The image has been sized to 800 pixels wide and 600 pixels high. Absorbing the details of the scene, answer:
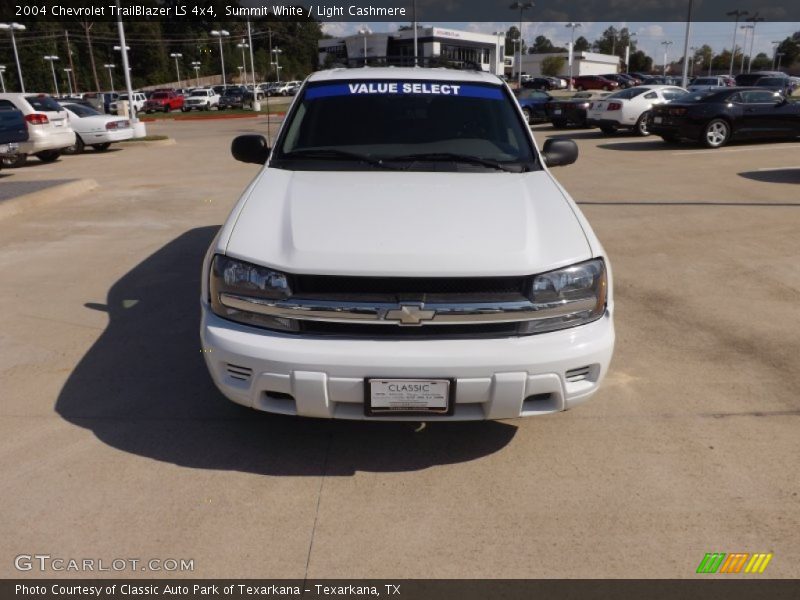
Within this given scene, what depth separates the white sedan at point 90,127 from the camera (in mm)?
17797

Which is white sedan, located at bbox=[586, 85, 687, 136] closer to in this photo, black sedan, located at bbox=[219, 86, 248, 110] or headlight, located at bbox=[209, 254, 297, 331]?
headlight, located at bbox=[209, 254, 297, 331]

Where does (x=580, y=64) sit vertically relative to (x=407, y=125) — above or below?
below

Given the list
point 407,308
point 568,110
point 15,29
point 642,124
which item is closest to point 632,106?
point 642,124

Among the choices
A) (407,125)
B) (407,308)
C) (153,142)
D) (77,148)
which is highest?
(407,125)

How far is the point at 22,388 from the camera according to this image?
4.12 metres

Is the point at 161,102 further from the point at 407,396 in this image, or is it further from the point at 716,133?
the point at 407,396

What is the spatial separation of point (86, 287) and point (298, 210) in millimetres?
3557

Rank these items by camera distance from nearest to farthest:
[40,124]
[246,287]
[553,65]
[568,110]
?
[246,287] → [40,124] → [568,110] → [553,65]

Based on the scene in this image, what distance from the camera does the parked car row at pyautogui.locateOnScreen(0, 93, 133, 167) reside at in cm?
1407

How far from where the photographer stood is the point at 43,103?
15414 mm

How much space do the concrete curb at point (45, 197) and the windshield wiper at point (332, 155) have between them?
642 centimetres

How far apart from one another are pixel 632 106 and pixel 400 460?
58.2 ft

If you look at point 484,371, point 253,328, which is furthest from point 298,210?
point 484,371

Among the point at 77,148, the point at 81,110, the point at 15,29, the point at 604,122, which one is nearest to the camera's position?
the point at 77,148
